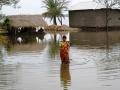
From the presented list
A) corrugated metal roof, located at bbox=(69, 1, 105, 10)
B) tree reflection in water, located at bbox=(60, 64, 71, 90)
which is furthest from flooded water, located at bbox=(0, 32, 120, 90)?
corrugated metal roof, located at bbox=(69, 1, 105, 10)

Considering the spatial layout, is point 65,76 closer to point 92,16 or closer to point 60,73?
point 60,73

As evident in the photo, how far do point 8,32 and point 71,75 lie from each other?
1429 inches

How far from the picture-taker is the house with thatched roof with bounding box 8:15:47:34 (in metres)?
50.9

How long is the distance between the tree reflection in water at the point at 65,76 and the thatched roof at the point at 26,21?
3368 centimetres

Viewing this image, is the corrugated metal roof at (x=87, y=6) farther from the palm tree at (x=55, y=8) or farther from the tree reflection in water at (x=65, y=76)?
the tree reflection in water at (x=65, y=76)

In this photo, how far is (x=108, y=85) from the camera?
12742 millimetres

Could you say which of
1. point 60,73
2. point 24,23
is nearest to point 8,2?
point 24,23

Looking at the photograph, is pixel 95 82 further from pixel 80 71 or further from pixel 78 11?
pixel 78 11

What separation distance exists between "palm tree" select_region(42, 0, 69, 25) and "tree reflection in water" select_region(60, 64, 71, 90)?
43420 mm

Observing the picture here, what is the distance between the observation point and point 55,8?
2413 inches

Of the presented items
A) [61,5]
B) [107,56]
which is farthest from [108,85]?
[61,5]

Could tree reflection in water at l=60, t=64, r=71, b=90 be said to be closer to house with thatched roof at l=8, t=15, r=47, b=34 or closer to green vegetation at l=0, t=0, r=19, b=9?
green vegetation at l=0, t=0, r=19, b=9

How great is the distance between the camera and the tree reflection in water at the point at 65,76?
13.2m

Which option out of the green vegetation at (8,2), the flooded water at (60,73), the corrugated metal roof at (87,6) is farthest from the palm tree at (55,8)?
the flooded water at (60,73)
